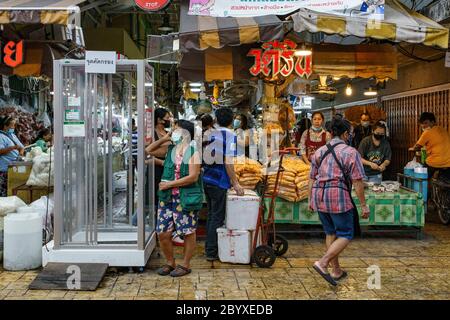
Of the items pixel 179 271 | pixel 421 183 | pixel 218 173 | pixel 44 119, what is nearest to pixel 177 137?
pixel 218 173

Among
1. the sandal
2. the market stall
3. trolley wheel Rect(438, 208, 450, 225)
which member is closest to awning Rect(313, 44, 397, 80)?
the market stall

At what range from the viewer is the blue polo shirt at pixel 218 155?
21.6 feet

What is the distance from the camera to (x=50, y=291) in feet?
18.1

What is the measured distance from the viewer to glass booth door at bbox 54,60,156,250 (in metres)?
6.09

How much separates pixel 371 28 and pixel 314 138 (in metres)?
2.42

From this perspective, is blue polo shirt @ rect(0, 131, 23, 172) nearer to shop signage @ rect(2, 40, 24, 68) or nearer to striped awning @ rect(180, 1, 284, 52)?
shop signage @ rect(2, 40, 24, 68)

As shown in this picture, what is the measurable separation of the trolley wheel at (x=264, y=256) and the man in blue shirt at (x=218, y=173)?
643 mm

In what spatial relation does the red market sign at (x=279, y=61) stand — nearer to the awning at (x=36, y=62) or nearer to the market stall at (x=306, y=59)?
the market stall at (x=306, y=59)

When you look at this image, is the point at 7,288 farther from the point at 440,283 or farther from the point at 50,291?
the point at 440,283

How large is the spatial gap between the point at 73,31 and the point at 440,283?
6.29 metres

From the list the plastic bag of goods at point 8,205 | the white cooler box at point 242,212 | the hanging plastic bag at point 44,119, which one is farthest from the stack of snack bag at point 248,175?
the hanging plastic bag at point 44,119

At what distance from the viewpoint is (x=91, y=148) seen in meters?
6.38

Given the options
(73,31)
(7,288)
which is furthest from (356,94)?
(7,288)

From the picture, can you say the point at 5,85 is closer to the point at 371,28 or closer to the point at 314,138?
the point at 314,138
